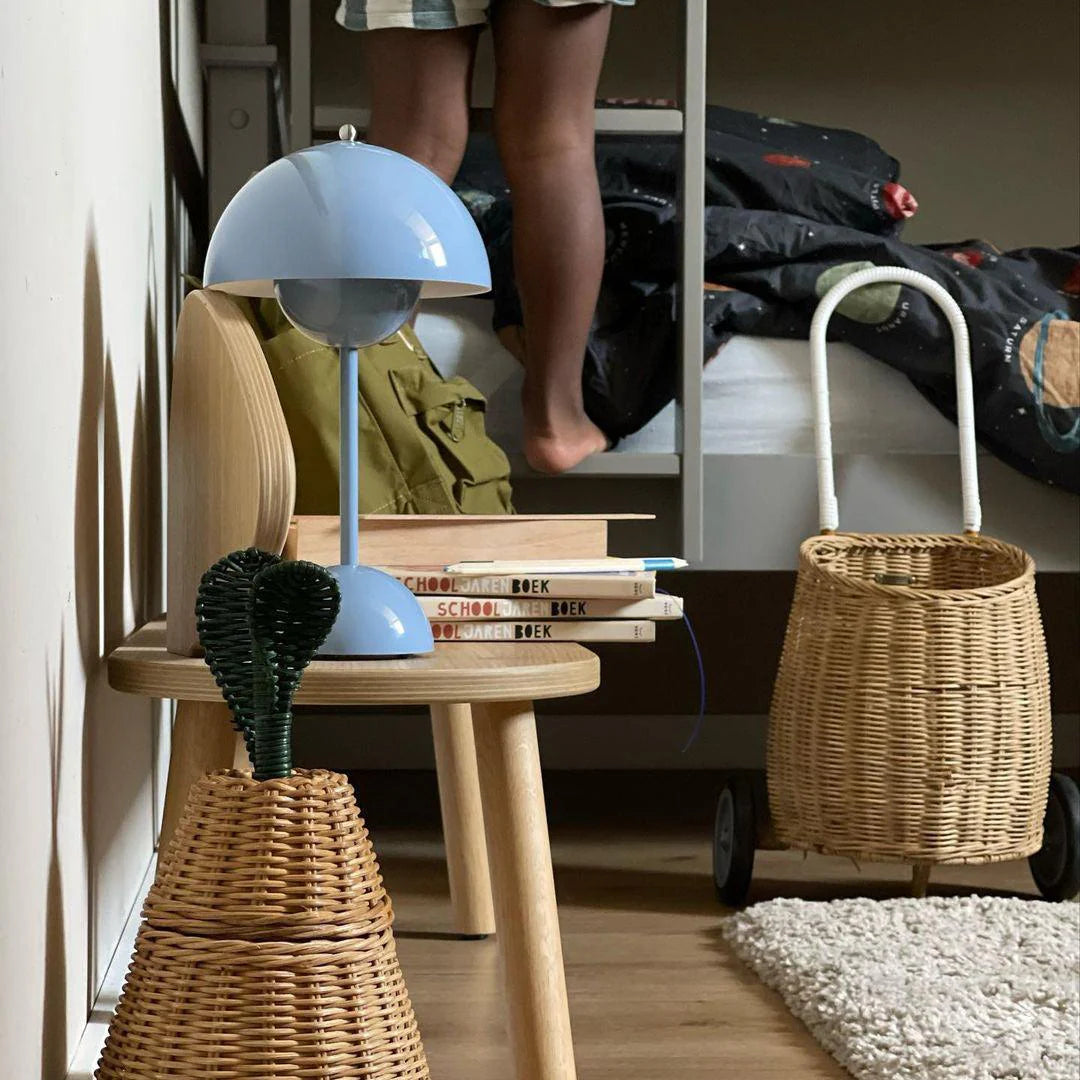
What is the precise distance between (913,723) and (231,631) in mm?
1015

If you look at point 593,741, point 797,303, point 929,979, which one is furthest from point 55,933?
point 593,741

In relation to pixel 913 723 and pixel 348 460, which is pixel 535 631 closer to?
pixel 348 460

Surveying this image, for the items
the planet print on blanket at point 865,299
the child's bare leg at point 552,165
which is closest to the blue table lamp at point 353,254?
the child's bare leg at point 552,165

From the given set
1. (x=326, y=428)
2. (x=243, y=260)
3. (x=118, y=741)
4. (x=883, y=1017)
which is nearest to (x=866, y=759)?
(x=883, y=1017)

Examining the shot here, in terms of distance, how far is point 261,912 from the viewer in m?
0.73

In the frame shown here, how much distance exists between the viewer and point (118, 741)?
121cm

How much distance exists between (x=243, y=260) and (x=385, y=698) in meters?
0.28

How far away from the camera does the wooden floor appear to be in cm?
115

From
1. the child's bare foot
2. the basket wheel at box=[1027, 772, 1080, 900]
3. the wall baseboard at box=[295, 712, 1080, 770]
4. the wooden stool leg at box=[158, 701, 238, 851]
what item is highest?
the child's bare foot

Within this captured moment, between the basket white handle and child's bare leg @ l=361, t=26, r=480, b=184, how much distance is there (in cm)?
46

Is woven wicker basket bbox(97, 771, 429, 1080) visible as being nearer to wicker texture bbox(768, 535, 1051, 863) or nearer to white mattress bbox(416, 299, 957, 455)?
Answer: wicker texture bbox(768, 535, 1051, 863)

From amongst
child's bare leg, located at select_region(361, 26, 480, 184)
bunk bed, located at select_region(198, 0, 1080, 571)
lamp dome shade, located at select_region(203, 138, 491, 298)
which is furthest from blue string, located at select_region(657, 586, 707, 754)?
child's bare leg, located at select_region(361, 26, 480, 184)

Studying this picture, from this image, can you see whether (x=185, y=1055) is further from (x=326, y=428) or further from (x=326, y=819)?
(x=326, y=428)

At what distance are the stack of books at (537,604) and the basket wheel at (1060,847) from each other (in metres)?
0.78
